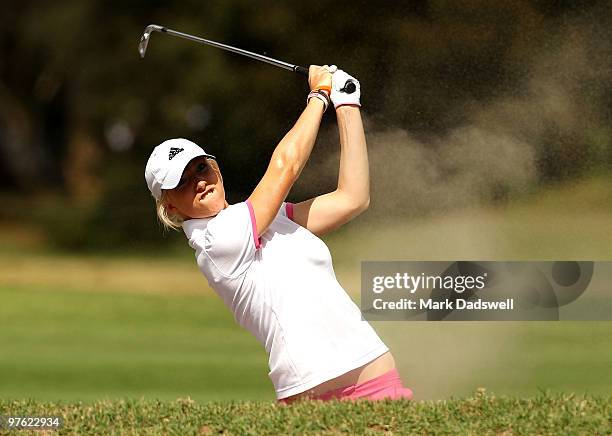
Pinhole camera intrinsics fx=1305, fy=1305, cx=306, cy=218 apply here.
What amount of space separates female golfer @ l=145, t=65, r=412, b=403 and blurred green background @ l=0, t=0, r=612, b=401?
135 inches

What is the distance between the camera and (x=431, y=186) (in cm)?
906

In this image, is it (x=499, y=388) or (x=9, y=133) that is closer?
(x=499, y=388)

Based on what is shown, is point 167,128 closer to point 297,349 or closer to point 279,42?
point 279,42

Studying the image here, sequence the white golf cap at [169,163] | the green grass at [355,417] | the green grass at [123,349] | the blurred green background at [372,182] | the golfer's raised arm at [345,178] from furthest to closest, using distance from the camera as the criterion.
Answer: the green grass at [123,349]
the blurred green background at [372,182]
the golfer's raised arm at [345,178]
the white golf cap at [169,163]
the green grass at [355,417]

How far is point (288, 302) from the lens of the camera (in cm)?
435

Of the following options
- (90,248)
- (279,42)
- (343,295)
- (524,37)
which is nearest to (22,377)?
(524,37)

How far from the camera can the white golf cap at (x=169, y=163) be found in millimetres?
4441

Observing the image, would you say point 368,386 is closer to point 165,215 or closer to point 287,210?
point 287,210

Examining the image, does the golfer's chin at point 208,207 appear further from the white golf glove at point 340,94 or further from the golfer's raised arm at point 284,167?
the white golf glove at point 340,94

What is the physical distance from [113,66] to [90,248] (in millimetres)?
4162

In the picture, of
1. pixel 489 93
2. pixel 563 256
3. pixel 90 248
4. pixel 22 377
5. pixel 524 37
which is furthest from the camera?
pixel 90 248

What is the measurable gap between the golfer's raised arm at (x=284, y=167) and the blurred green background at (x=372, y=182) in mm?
3485

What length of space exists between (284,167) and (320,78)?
0.50 metres

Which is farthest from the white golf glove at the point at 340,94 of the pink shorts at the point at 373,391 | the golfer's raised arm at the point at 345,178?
the pink shorts at the point at 373,391
